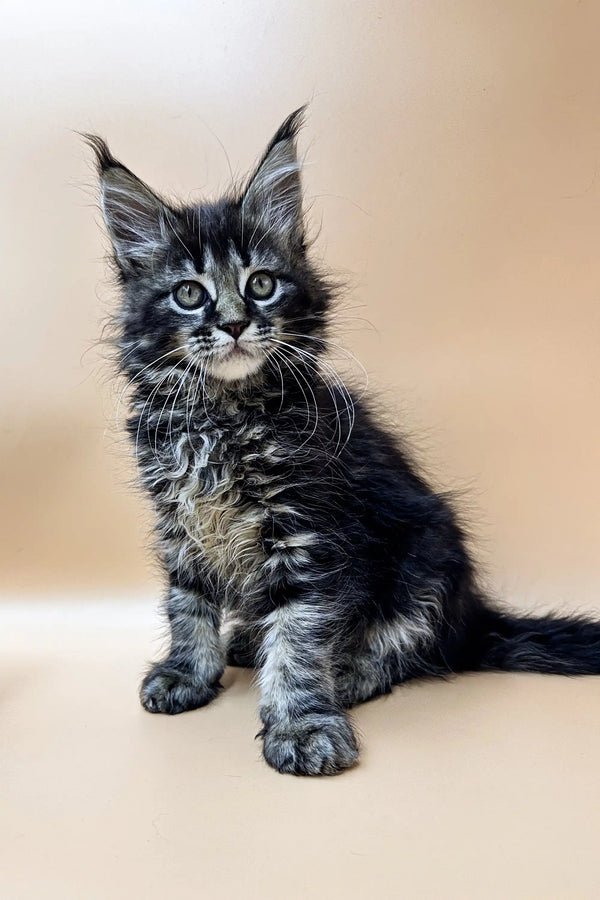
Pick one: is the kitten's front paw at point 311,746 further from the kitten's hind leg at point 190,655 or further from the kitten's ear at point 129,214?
the kitten's ear at point 129,214

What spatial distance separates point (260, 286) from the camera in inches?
77.6

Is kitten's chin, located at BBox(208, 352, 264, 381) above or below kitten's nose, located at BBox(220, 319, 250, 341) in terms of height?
below

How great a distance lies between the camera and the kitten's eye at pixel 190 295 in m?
1.94

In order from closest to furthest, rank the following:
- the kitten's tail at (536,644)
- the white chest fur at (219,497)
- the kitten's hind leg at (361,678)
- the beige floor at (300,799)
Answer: the beige floor at (300,799) < the white chest fur at (219,497) < the kitten's hind leg at (361,678) < the kitten's tail at (536,644)

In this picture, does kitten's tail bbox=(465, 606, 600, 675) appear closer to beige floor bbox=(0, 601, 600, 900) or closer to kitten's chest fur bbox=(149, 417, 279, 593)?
beige floor bbox=(0, 601, 600, 900)

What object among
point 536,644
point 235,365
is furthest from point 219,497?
point 536,644

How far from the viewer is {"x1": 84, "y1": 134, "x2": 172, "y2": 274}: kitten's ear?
6.57 feet

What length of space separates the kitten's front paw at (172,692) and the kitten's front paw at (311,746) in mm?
344

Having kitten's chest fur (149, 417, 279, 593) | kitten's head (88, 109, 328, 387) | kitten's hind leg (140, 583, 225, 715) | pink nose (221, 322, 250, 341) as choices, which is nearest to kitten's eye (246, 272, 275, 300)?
kitten's head (88, 109, 328, 387)

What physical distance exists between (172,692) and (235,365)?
80 centimetres

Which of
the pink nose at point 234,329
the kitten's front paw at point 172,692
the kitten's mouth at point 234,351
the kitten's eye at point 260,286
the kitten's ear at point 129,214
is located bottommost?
the kitten's front paw at point 172,692

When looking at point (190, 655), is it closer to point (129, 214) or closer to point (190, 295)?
point (190, 295)

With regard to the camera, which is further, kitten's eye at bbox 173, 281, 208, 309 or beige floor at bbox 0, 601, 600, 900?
kitten's eye at bbox 173, 281, 208, 309

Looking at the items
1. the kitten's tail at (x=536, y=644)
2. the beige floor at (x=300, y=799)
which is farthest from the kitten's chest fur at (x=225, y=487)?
the kitten's tail at (x=536, y=644)
